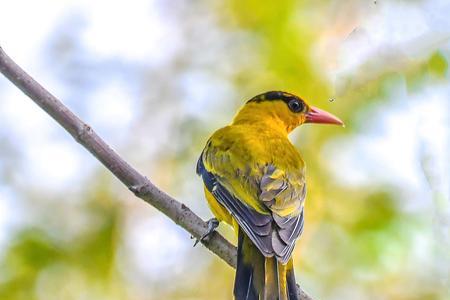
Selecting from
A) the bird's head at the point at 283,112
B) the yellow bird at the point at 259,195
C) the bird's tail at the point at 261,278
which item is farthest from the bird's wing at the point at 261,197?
the bird's head at the point at 283,112

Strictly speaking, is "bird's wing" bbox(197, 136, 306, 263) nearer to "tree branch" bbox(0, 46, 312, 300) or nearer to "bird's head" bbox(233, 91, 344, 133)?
"tree branch" bbox(0, 46, 312, 300)

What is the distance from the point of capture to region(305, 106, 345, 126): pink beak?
16.8 ft

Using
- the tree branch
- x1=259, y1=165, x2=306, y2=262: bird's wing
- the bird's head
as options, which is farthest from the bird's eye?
the tree branch

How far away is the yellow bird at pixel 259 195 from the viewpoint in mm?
3340

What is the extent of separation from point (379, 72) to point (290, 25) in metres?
2.24

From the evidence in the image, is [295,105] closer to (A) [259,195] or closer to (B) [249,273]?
(A) [259,195]

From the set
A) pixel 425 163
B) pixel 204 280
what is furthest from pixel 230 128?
pixel 425 163

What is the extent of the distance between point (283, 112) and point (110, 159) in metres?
2.38

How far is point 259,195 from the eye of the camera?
3744 mm

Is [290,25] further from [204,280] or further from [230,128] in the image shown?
[204,280]

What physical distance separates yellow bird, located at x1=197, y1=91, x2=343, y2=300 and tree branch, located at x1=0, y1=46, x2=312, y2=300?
3.2 inches

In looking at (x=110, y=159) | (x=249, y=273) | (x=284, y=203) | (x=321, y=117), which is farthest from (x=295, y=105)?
(x=110, y=159)

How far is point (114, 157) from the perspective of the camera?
10.0 ft

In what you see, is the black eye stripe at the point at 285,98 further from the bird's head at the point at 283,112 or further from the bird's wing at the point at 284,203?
the bird's wing at the point at 284,203
